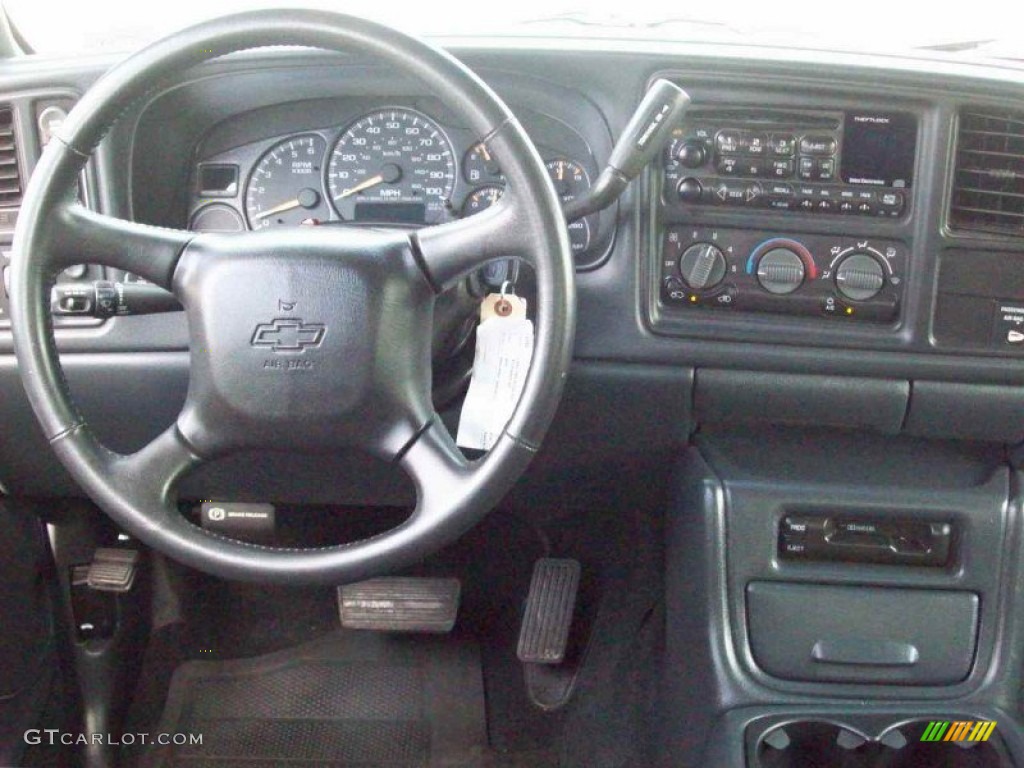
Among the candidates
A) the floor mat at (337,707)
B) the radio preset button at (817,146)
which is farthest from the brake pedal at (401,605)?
the radio preset button at (817,146)

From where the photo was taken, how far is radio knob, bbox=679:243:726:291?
143 centimetres

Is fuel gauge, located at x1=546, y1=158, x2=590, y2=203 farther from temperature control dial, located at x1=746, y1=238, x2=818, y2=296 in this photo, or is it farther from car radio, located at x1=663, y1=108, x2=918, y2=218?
temperature control dial, located at x1=746, y1=238, x2=818, y2=296

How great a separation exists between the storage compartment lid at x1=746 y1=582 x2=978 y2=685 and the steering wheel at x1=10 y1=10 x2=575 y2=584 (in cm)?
53

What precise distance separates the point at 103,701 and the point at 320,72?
1.22 meters

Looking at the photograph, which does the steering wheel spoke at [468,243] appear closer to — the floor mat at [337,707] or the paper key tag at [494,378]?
the paper key tag at [494,378]

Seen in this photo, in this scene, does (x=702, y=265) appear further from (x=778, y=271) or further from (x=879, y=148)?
(x=879, y=148)

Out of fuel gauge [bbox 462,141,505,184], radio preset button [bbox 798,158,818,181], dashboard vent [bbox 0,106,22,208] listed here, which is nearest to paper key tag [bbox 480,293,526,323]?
fuel gauge [bbox 462,141,505,184]

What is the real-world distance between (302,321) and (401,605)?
3.10ft

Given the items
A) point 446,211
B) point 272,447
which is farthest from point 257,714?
point 446,211

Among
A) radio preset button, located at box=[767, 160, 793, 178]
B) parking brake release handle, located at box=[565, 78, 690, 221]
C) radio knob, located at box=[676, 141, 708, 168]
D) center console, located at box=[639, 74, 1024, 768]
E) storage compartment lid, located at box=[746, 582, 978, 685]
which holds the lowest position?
storage compartment lid, located at box=[746, 582, 978, 685]

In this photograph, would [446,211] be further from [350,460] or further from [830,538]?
[830,538]

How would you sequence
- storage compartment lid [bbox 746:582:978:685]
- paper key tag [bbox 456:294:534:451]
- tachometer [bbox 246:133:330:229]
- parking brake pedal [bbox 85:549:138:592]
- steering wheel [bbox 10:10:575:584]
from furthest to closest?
parking brake pedal [bbox 85:549:138:592]
tachometer [bbox 246:133:330:229]
storage compartment lid [bbox 746:582:978:685]
paper key tag [bbox 456:294:534:451]
steering wheel [bbox 10:10:575:584]

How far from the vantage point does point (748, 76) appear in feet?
4.56

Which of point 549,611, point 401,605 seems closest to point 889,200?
point 549,611
